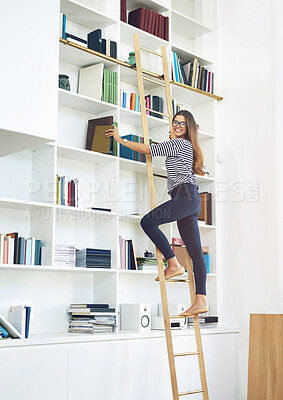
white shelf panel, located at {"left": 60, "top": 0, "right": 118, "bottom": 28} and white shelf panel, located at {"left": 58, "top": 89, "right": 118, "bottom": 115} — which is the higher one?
white shelf panel, located at {"left": 60, "top": 0, "right": 118, "bottom": 28}

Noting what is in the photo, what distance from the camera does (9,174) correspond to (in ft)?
12.0

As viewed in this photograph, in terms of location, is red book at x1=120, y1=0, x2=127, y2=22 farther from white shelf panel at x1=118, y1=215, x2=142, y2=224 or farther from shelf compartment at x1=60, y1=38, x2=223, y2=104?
white shelf panel at x1=118, y1=215, x2=142, y2=224

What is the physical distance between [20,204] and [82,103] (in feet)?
3.26

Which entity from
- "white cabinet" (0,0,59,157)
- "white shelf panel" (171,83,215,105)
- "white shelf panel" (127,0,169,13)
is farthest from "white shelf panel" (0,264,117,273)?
"white shelf panel" (127,0,169,13)

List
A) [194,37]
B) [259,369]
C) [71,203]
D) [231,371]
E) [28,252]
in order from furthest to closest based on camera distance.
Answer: [194,37], [231,371], [259,369], [71,203], [28,252]

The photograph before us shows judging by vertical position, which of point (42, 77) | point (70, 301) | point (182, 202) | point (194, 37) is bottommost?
point (70, 301)

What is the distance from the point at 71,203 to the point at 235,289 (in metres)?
1.78

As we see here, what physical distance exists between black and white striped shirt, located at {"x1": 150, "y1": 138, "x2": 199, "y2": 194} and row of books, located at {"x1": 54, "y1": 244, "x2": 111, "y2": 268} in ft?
2.30

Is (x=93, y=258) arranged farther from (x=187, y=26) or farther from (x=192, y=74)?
(x=187, y=26)

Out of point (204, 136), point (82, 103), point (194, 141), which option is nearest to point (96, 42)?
point (82, 103)

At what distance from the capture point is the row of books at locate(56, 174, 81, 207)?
12.1 ft

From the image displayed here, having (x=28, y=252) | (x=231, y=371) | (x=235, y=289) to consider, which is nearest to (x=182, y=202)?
(x=28, y=252)

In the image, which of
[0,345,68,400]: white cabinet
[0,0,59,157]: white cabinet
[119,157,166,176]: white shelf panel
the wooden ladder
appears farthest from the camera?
[119,157,166,176]: white shelf panel

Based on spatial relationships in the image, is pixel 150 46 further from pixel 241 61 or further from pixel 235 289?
pixel 235 289
